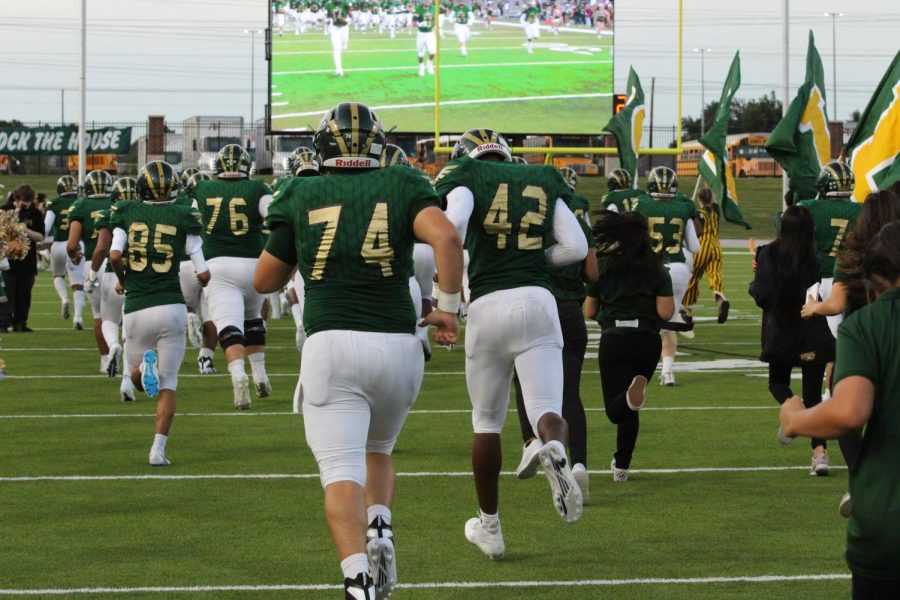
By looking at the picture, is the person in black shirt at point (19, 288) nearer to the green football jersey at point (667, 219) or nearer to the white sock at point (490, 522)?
the green football jersey at point (667, 219)

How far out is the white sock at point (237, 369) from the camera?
1316 cm

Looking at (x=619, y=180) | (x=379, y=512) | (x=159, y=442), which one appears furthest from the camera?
(x=619, y=180)

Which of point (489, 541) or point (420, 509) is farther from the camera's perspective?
point (420, 509)

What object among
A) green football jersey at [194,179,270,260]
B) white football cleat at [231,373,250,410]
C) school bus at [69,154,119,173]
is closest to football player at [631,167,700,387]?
green football jersey at [194,179,270,260]

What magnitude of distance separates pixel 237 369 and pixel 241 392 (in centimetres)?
22

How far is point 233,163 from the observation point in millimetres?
13969

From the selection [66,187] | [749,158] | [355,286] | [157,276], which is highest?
[749,158]

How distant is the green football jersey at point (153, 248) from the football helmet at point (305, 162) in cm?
Answer: 113

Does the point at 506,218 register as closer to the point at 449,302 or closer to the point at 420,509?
the point at 449,302

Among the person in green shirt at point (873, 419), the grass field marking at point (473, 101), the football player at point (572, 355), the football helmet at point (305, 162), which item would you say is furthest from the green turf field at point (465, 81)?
the person in green shirt at point (873, 419)

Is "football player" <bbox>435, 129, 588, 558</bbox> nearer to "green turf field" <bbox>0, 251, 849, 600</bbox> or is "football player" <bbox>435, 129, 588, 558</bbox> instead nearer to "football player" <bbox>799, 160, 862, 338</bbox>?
"green turf field" <bbox>0, 251, 849, 600</bbox>

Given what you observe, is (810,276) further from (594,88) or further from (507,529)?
(594,88)

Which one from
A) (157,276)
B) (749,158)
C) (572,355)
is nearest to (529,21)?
(157,276)

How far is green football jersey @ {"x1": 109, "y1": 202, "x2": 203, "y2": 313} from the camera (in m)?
11.0
